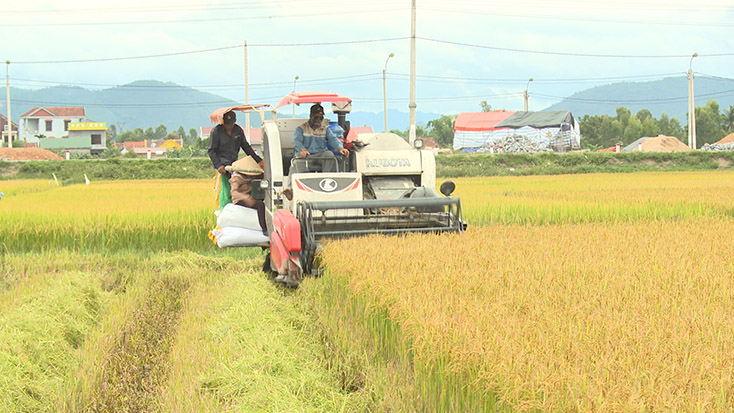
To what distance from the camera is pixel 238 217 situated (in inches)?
363

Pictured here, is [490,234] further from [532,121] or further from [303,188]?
[532,121]

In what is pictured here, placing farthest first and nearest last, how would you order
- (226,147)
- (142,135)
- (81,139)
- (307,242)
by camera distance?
(142,135) → (81,139) → (226,147) → (307,242)

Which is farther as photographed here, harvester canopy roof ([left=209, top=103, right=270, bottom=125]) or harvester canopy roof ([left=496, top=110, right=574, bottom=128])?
harvester canopy roof ([left=496, top=110, right=574, bottom=128])

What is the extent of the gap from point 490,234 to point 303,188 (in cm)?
218

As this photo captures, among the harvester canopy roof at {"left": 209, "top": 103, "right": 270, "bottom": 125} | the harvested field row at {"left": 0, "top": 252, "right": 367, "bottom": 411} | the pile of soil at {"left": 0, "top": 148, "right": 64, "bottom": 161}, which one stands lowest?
the harvested field row at {"left": 0, "top": 252, "right": 367, "bottom": 411}

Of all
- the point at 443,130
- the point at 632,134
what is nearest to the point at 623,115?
the point at 632,134

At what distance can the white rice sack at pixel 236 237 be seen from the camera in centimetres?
910

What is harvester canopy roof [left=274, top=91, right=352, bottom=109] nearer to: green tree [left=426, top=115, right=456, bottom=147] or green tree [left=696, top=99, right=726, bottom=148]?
green tree [left=696, top=99, right=726, bottom=148]

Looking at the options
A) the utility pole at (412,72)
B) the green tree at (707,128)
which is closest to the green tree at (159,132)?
the green tree at (707,128)

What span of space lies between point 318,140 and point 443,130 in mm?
93844

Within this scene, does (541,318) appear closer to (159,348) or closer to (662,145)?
(159,348)

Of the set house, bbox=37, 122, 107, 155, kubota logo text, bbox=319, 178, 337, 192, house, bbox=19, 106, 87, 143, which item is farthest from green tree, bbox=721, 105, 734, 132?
house, bbox=19, 106, 87, 143

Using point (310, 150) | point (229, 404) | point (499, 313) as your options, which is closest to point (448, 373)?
point (499, 313)

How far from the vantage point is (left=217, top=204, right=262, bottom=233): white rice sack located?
9.19 meters
